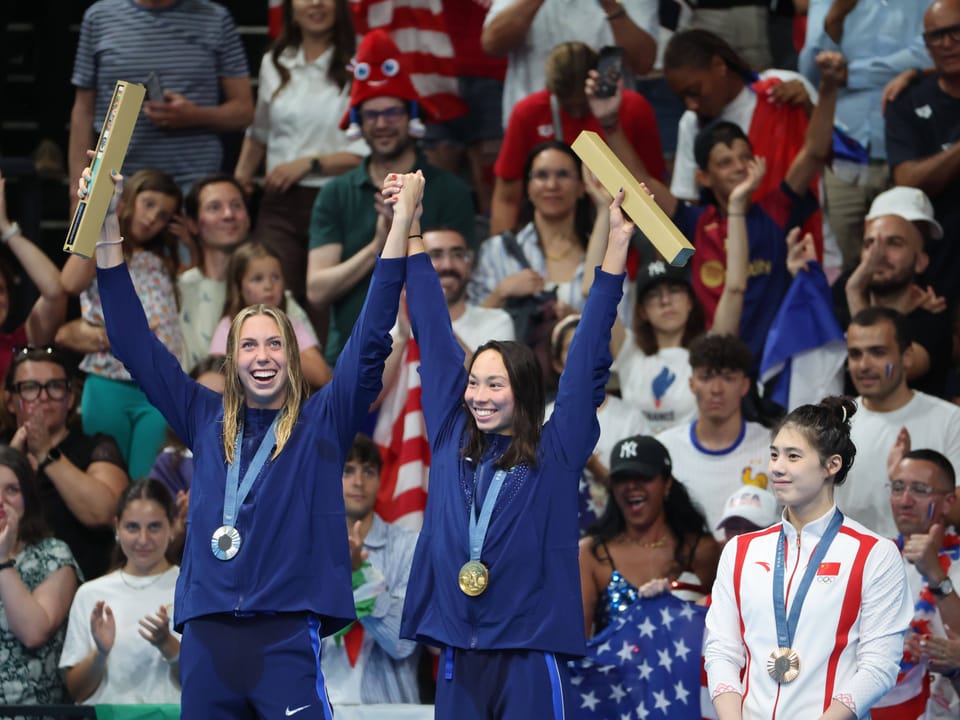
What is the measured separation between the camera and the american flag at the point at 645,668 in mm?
6246

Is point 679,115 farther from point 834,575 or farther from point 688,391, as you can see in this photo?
point 834,575

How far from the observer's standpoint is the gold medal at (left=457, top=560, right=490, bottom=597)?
506 centimetres

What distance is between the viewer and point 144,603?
6.66 metres

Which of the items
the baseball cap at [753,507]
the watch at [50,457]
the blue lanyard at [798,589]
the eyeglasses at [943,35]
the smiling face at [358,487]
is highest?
the eyeglasses at [943,35]

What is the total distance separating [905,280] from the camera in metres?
7.89

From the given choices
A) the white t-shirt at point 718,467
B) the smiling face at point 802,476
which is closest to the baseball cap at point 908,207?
the white t-shirt at point 718,467

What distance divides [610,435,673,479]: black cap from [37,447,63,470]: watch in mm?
2395

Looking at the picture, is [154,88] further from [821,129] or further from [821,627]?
[821,627]

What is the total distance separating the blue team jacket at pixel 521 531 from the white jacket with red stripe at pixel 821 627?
0.48 metres

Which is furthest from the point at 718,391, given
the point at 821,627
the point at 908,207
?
the point at 821,627

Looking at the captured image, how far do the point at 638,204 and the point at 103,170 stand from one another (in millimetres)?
1711

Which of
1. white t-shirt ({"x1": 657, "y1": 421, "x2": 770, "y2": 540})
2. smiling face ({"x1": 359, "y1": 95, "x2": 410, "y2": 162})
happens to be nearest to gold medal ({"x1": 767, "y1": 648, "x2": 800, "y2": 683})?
white t-shirt ({"x1": 657, "y1": 421, "x2": 770, "y2": 540})

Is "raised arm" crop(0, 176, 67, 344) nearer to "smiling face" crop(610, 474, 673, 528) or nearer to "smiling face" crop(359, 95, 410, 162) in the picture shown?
"smiling face" crop(359, 95, 410, 162)

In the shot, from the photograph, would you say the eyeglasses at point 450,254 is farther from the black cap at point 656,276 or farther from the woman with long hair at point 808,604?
the woman with long hair at point 808,604
